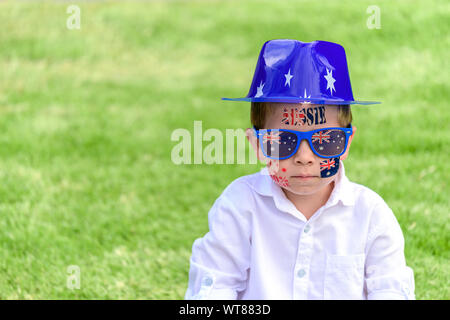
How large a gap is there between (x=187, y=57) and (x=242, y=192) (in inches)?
336

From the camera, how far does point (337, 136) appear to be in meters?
2.52

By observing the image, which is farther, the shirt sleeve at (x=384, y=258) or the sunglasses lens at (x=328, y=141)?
the shirt sleeve at (x=384, y=258)

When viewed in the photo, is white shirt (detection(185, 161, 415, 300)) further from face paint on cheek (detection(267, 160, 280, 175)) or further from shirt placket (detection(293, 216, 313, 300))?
face paint on cheek (detection(267, 160, 280, 175))

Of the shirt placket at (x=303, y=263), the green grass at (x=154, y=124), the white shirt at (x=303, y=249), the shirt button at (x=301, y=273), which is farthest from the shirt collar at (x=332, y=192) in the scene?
the green grass at (x=154, y=124)

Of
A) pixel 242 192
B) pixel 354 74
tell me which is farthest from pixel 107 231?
pixel 354 74

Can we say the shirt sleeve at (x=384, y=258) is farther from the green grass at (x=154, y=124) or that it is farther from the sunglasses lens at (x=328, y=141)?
the green grass at (x=154, y=124)

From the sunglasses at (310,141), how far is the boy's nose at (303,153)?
0.02 m

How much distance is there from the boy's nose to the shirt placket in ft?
1.14

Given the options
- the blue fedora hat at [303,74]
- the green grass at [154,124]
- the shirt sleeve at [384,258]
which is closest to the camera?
the blue fedora hat at [303,74]

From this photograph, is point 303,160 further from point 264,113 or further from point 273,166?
point 264,113

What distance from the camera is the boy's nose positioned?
248cm

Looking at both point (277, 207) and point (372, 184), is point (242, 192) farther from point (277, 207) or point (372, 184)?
point (372, 184)

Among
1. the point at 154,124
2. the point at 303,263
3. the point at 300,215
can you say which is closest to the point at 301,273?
the point at 303,263

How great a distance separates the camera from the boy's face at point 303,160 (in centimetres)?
251
